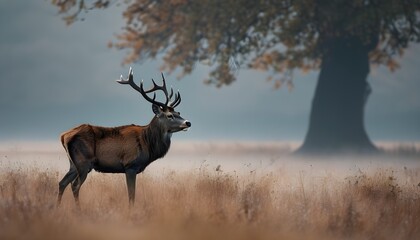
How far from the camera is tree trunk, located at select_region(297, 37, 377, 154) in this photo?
110 feet

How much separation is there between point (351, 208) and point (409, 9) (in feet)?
65.2

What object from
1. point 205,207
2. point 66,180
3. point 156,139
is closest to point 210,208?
point 205,207

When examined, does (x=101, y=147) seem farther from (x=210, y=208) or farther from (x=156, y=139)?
(x=210, y=208)

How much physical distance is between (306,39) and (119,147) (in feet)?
62.0

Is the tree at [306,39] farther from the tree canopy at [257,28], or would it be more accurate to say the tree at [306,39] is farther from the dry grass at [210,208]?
the dry grass at [210,208]

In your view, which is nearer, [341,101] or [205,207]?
[205,207]

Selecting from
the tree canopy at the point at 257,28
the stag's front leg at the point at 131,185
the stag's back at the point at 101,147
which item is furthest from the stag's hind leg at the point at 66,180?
the tree canopy at the point at 257,28

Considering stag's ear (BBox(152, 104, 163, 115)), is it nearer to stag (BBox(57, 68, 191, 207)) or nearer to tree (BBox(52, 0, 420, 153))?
stag (BBox(57, 68, 191, 207))

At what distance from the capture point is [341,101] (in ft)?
112

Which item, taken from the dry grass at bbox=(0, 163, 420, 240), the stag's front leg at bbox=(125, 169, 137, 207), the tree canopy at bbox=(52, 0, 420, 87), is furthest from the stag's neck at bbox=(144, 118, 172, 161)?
the tree canopy at bbox=(52, 0, 420, 87)

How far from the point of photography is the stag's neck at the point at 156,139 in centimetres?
1405

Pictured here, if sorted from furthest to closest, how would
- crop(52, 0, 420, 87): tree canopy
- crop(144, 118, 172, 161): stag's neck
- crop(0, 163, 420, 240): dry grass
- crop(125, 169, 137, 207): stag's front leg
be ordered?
crop(52, 0, 420, 87): tree canopy
crop(144, 118, 172, 161): stag's neck
crop(125, 169, 137, 207): stag's front leg
crop(0, 163, 420, 240): dry grass

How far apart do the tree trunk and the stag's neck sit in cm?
1985

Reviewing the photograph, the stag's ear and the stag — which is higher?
the stag's ear
